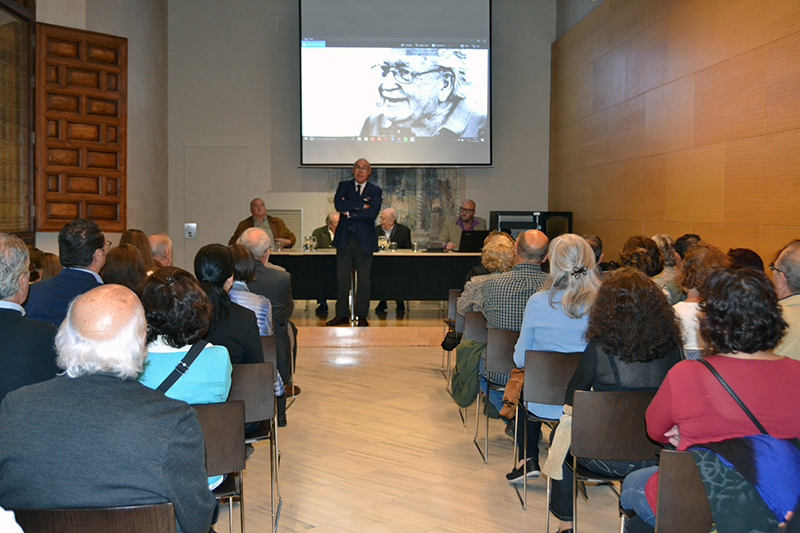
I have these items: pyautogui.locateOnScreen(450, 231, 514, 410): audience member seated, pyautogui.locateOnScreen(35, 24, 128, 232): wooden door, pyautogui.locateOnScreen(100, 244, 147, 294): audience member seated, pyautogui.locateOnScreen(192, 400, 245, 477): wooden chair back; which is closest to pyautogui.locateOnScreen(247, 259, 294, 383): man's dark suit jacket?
pyautogui.locateOnScreen(100, 244, 147, 294): audience member seated

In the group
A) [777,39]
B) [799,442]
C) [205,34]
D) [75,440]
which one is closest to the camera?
[75,440]

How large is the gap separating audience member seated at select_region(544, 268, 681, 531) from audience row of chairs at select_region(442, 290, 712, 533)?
89 mm

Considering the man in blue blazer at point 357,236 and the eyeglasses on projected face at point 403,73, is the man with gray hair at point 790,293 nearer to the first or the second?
the man in blue blazer at point 357,236

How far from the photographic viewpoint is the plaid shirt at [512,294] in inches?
141

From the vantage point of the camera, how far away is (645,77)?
6.60 meters

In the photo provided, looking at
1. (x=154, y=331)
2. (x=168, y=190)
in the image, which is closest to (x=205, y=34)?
(x=168, y=190)

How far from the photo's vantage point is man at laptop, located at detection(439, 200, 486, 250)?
8633 millimetres

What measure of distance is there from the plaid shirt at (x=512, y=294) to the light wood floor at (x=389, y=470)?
0.59m

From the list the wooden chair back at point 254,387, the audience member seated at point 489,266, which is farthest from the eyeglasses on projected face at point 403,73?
the wooden chair back at point 254,387

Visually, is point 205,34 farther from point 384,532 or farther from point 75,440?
point 75,440

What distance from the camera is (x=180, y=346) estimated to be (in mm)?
2070

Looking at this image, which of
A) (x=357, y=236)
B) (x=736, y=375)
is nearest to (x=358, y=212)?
(x=357, y=236)

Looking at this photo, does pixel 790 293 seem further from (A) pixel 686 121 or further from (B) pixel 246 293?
(A) pixel 686 121

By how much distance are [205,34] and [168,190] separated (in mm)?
2302
